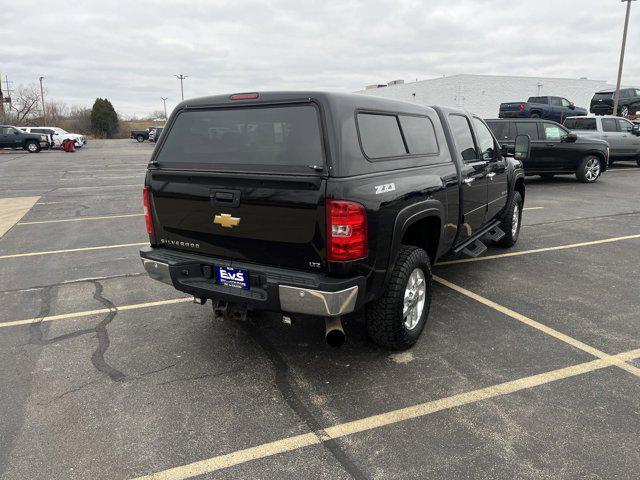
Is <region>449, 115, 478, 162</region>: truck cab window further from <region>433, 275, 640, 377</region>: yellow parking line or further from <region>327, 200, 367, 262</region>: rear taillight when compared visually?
<region>327, 200, 367, 262</region>: rear taillight

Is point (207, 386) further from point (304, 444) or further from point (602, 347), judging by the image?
point (602, 347)

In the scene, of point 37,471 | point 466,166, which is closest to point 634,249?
point 466,166

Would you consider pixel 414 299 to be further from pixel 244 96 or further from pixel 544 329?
pixel 244 96

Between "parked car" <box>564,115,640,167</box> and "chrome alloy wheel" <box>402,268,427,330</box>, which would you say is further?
"parked car" <box>564,115,640,167</box>

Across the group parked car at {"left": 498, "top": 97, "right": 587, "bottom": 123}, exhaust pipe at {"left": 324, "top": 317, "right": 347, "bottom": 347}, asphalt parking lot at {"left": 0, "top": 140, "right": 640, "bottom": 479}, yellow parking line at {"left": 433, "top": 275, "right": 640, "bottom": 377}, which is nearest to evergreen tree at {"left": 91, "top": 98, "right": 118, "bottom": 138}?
parked car at {"left": 498, "top": 97, "right": 587, "bottom": 123}

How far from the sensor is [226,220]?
10.9 feet

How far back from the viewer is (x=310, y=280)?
3.02m

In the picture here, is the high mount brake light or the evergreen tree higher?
the evergreen tree

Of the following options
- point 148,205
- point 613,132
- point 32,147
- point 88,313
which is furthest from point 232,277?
point 32,147

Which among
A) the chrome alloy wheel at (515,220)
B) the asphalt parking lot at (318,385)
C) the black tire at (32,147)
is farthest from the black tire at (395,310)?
the black tire at (32,147)

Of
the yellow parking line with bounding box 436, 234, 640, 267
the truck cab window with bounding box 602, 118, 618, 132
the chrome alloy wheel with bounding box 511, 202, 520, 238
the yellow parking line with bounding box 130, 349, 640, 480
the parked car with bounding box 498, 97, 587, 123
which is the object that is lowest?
the yellow parking line with bounding box 130, 349, 640, 480

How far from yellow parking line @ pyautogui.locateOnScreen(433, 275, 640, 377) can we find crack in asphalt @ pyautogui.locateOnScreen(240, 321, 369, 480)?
227cm

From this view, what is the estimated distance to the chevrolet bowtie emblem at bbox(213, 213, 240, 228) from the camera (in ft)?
10.7

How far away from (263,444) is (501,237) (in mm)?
4693
